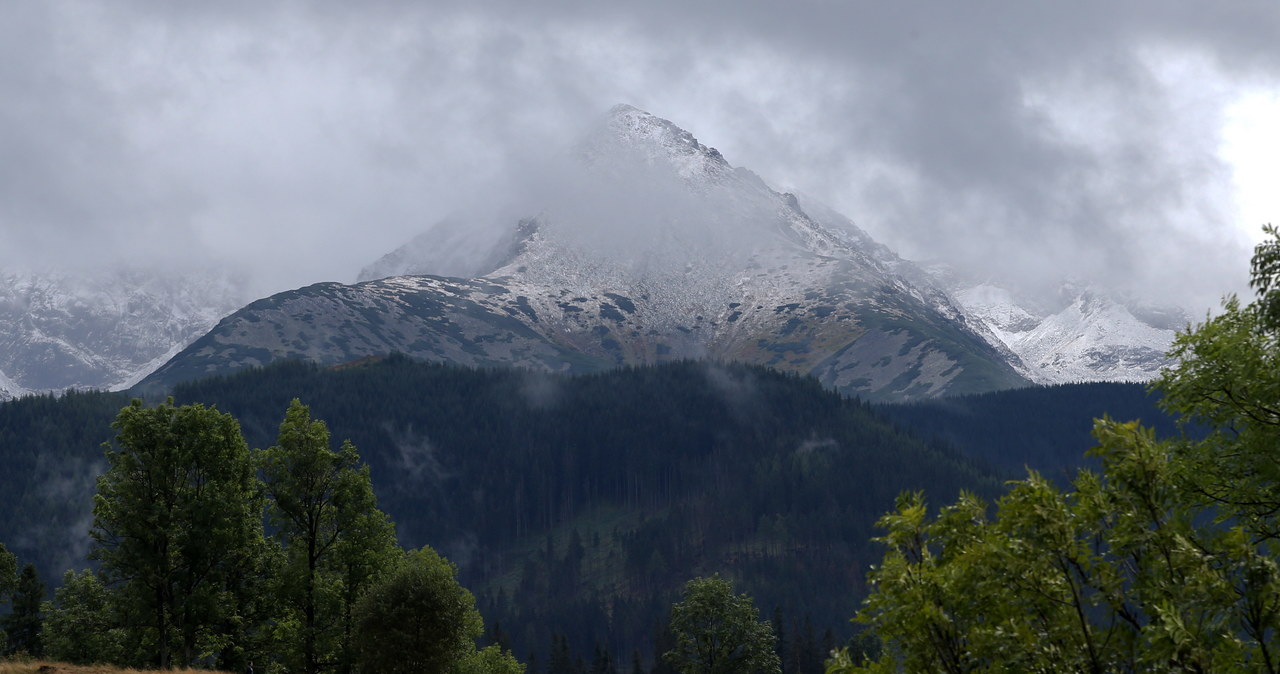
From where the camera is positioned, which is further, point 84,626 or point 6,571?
point 6,571

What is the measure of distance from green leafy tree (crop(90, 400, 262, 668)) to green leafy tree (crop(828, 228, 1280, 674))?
3882cm

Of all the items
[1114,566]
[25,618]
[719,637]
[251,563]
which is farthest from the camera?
[25,618]

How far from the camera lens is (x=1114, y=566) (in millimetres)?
22328

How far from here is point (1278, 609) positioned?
20.6 meters

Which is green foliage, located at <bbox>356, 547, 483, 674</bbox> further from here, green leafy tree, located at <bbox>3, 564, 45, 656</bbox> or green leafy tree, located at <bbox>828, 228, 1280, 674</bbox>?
green leafy tree, located at <bbox>3, 564, 45, 656</bbox>

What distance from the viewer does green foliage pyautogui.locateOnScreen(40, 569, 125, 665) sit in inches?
2208

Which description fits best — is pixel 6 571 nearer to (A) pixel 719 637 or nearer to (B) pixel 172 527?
(B) pixel 172 527

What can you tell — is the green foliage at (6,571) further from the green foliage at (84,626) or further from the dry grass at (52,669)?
the dry grass at (52,669)

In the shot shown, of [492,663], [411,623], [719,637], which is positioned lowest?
[492,663]

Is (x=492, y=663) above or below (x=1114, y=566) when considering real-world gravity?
below

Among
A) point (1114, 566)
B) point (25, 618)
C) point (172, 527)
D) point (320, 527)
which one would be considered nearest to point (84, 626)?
point (172, 527)

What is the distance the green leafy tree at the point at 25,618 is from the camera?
312 feet

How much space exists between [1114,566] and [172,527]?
45400 millimetres

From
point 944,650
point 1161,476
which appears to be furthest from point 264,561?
point 1161,476
